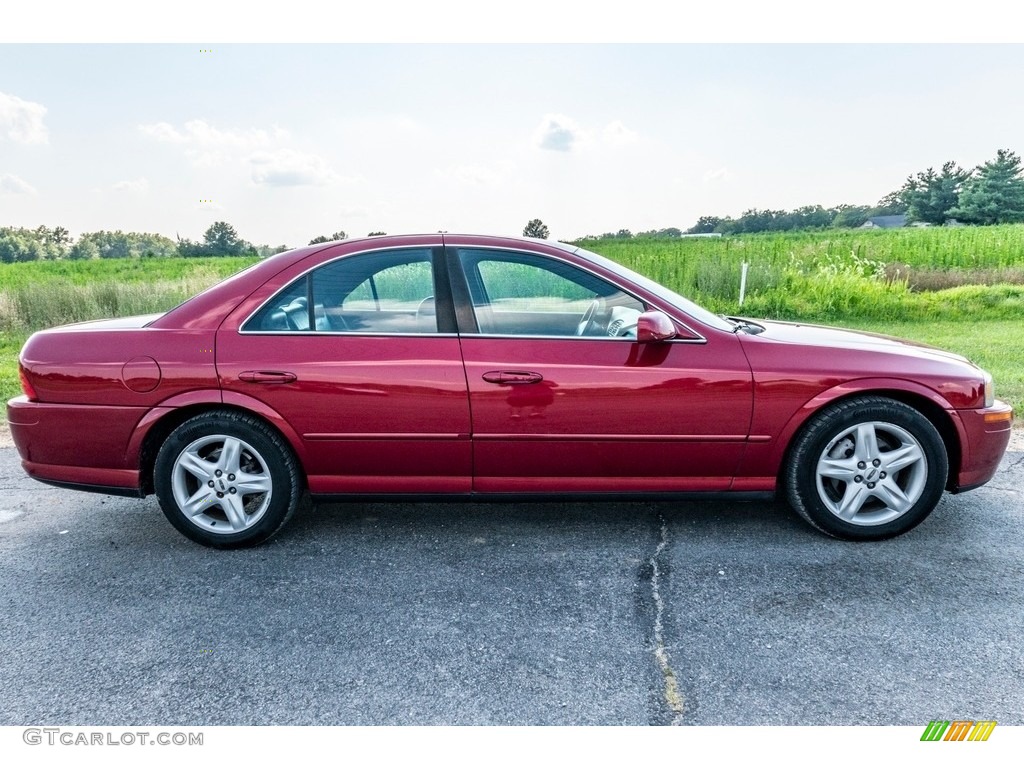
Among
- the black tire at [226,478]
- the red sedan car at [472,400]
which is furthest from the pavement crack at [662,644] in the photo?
the black tire at [226,478]

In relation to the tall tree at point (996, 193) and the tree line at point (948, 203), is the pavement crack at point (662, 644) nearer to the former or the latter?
the tree line at point (948, 203)

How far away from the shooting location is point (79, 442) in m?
3.39

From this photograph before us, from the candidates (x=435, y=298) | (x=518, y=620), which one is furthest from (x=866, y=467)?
(x=435, y=298)

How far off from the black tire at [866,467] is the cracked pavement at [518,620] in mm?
152

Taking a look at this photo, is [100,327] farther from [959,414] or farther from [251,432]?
[959,414]

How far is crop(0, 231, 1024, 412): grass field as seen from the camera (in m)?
10.6

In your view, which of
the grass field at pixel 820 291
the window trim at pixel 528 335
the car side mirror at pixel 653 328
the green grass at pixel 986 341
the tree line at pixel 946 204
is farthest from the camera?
the tree line at pixel 946 204

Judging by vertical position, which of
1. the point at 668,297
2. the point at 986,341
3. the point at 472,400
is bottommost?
the point at 986,341

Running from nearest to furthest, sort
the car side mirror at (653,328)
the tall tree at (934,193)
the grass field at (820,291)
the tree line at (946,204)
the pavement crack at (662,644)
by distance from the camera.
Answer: the pavement crack at (662,644), the car side mirror at (653,328), the grass field at (820,291), the tree line at (946,204), the tall tree at (934,193)

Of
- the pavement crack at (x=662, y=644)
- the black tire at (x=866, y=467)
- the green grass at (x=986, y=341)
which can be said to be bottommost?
the pavement crack at (x=662, y=644)

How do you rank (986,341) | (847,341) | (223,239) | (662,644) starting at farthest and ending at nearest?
(223,239) < (986,341) < (847,341) < (662,644)

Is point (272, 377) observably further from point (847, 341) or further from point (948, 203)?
point (948, 203)

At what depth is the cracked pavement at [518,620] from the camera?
7.25ft
